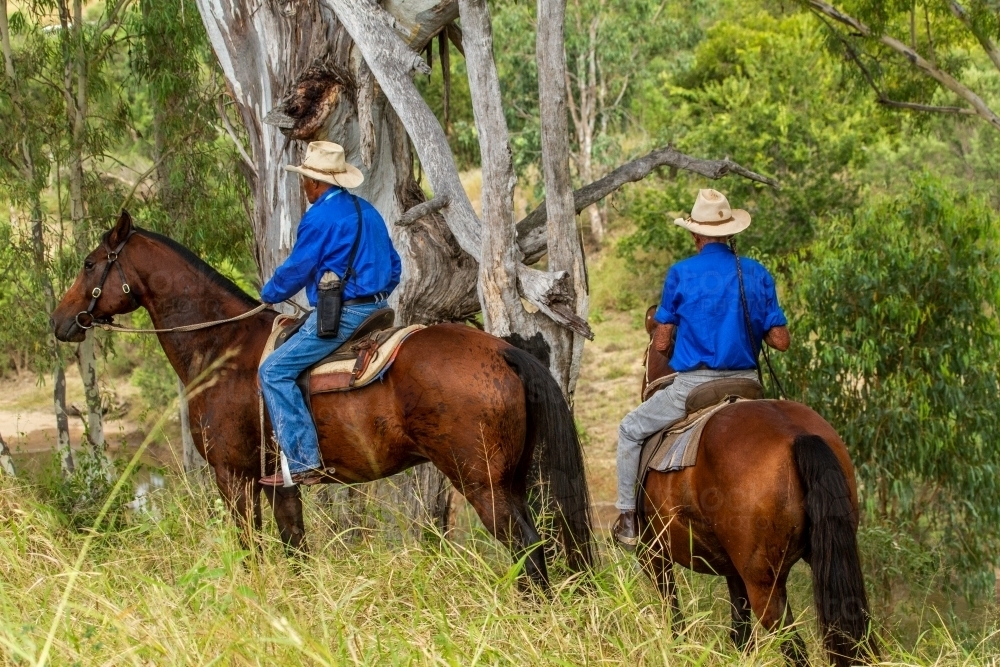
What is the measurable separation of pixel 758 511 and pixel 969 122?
78.7 feet

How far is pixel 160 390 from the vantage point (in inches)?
883

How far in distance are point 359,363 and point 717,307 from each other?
1.85 meters

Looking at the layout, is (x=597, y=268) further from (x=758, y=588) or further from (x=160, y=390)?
(x=758, y=588)

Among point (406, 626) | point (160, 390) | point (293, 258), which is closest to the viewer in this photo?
point (406, 626)

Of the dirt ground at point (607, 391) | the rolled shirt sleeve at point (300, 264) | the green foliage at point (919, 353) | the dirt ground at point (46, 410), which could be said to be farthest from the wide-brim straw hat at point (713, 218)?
the dirt ground at point (46, 410)

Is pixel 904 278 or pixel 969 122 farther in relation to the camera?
pixel 969 122

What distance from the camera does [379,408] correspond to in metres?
6.04

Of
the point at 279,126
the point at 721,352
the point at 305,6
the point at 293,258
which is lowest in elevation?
the point at 721,352

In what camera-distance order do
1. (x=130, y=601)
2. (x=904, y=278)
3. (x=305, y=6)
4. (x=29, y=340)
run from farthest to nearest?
1. (x=29, y=340)
2. (x=904, y=278)
3. (x=305, y=6)
4. (x=130, y=601)

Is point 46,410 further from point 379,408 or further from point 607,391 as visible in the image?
point 379,408

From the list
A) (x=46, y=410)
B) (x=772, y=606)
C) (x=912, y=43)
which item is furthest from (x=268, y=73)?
(x=46, y=410)

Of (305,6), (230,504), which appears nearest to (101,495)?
(230,504)

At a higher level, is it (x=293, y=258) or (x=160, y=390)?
(x=293, y=258)

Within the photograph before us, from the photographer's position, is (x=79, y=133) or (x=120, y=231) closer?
(x=120, y=231)
